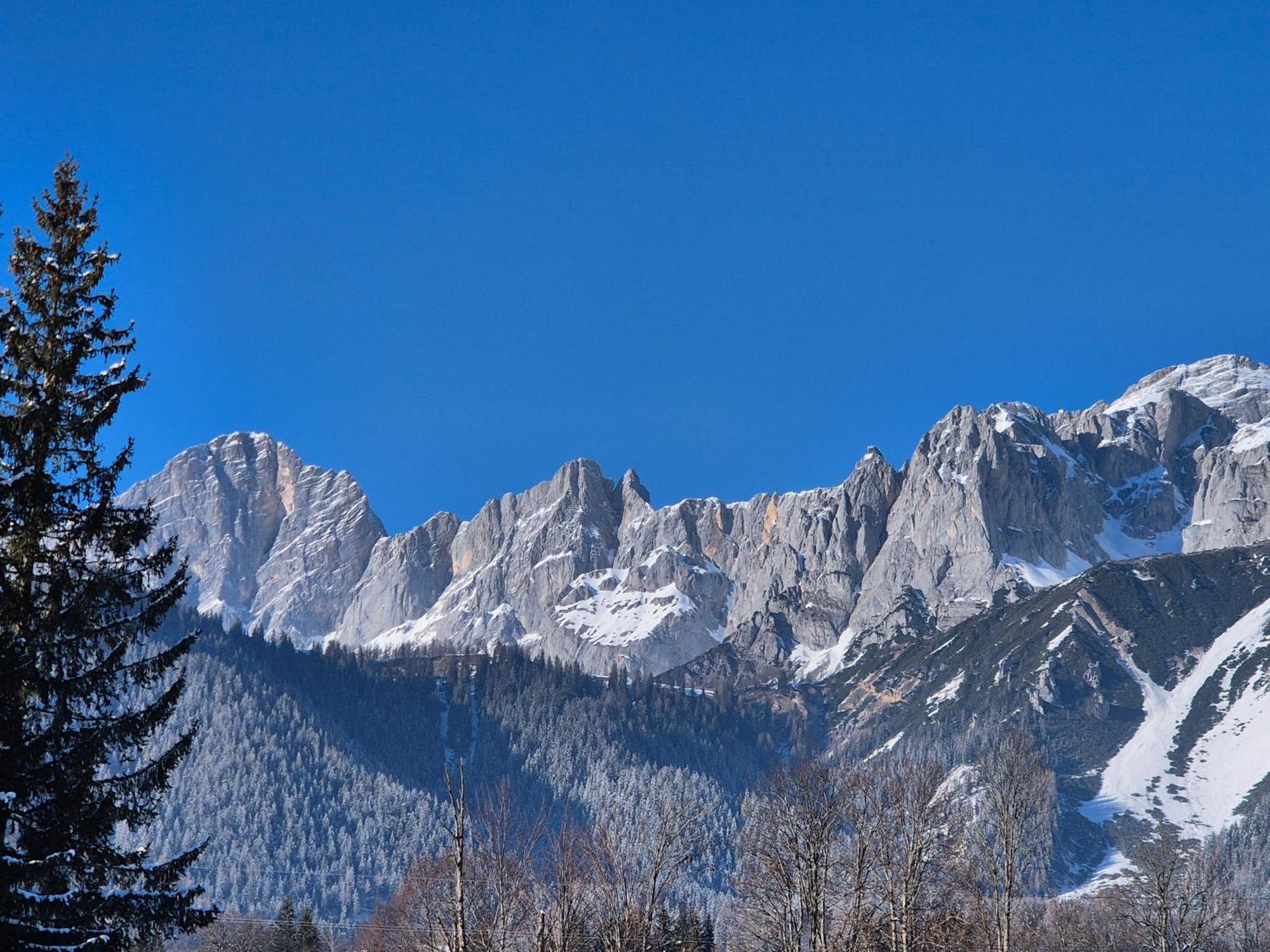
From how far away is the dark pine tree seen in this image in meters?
22.3

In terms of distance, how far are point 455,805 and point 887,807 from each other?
140 feet

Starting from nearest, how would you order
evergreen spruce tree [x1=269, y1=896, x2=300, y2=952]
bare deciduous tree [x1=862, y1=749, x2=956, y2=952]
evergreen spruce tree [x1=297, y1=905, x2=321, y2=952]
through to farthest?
bare deciduous tree [x1=862, y1=749, x2=956, y2=952], evergreen spruce tree [x1=297, y1=905, x2=321, y2=952], evergreen spruce tree [x1=269, y1=896, x2=300, y2=952]

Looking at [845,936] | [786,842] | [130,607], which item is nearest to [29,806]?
[130,607]

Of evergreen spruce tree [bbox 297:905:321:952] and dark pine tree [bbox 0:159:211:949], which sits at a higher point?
dark pine tree [bbox 0:159:211:949]

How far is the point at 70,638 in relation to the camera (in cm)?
2294

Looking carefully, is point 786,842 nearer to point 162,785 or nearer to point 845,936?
point 845,936

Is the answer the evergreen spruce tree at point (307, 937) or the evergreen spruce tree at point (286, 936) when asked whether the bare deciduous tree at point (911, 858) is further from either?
the evergreen spruce tree at point (286, 936)

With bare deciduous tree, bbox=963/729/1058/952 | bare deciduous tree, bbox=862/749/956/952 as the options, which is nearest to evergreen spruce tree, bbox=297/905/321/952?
bare deciduous tree, bbox=862/749/956/952

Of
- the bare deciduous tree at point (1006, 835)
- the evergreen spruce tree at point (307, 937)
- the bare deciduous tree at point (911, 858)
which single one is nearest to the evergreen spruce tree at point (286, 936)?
the evergreen spruce tree at point (307, 937)

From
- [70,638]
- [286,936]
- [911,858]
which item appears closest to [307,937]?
[286,936]

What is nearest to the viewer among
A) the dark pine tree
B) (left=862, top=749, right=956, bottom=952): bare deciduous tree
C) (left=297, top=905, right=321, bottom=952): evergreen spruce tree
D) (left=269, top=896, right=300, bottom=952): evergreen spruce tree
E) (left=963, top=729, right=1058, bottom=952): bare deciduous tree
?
the dark pine tree

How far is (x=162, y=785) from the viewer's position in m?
24.0

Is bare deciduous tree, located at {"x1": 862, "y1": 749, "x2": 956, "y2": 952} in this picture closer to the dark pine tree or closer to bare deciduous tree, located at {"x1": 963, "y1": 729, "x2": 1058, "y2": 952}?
bare deciduous tree, located at {"x1": 963, "y1": 729, "x2": 1058, "y2": 952}

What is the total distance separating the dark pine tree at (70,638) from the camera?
22.3m
